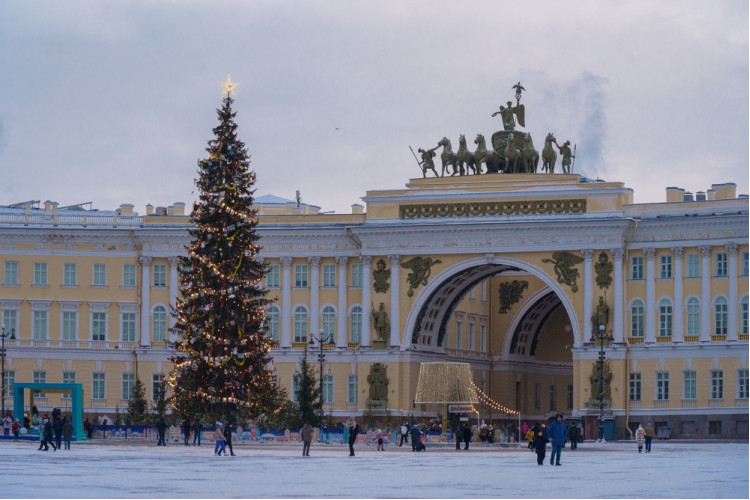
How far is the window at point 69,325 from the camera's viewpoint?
9644cm

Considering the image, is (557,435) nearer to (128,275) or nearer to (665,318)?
(665,318)

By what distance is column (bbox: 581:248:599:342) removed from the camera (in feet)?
292

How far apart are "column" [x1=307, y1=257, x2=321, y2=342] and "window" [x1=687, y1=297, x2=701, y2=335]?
19539mm

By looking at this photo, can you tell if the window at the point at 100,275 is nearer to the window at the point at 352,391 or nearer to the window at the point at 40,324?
the window at the point at 40,324

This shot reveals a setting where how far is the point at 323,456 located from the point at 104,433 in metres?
21.2

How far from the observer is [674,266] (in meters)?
88.3

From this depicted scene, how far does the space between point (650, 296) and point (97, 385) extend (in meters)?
29.8

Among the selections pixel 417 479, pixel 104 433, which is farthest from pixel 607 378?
pixel 417 479

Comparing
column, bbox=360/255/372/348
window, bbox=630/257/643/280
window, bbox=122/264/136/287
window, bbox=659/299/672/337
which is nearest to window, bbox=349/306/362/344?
column, bbox=360/255/372/348

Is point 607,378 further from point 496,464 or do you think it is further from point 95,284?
point 496,464

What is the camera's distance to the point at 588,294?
89062mm

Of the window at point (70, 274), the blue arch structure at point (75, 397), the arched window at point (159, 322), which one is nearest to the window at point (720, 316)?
the arched window at point (159, 322)

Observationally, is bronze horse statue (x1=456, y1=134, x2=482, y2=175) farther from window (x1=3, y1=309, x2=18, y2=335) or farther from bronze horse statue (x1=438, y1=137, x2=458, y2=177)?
window (x1=3, y1=309, x2=18, y2=335)

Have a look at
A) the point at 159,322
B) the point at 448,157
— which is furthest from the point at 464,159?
the point at 159,322
